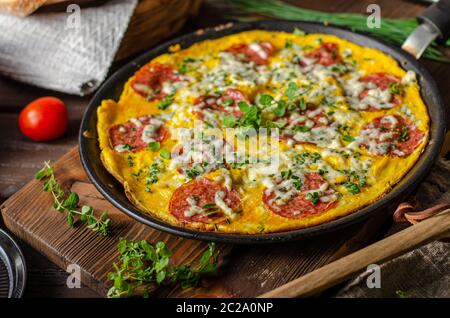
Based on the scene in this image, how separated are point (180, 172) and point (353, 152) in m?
1.00

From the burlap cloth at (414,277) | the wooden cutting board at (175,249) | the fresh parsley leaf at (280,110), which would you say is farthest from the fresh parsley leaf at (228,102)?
the burlap cloth at (414,277)

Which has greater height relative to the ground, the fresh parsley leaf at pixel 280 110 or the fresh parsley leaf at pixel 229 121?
the fresh parsley leaf at pixel 280 110

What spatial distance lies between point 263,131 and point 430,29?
1527 mm

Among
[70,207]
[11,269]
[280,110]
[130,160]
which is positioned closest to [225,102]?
[280,110]

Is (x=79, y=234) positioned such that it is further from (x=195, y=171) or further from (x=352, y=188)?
(x=352, y=188)

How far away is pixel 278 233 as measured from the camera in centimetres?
347

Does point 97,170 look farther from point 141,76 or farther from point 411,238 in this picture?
point 411,238


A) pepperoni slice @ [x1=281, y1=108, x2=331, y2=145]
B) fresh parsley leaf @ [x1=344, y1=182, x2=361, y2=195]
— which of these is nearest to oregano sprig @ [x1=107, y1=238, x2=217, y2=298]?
fresh parsley leaf @ [x1=344, y1=182, x2=361, y2=195]

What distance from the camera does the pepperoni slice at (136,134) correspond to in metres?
4.15

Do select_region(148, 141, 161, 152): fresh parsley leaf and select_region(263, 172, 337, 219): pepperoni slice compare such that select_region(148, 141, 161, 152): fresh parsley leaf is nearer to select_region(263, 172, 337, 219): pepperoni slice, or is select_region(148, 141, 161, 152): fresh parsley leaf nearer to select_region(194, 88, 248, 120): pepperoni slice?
select_region(194, 88, 248, 120): pepperoni slice

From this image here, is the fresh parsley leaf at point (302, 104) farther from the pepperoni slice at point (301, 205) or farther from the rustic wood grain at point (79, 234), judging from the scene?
the rustic wood grain at point (79, 234)

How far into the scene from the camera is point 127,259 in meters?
3.58

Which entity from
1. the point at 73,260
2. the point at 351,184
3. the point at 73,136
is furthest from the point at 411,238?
the point at 73,136

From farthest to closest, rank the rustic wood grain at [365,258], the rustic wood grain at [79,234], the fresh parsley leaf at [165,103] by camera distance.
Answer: the fresh parsley leaf at [165,103] < the rustic wood grain at [79,234] < the rustic wood grain at [365,258]
